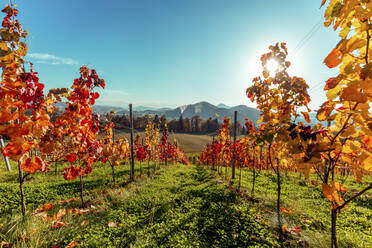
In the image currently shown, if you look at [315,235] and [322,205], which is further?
[322,205]

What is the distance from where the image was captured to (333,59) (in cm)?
86

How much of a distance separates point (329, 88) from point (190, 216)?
381cm

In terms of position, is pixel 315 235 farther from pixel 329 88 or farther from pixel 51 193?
pixel 51 193

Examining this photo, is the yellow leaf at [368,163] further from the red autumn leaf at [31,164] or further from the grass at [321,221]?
the red autumn leaf at [31,164]

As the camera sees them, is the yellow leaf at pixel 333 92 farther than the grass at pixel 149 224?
No

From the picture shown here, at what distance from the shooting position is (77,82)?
2.81m

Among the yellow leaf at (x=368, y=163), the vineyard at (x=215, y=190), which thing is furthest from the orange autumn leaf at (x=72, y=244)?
the yellow leaf at (x=368, y=163)

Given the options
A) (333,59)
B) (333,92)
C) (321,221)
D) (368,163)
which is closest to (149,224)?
(368,163)

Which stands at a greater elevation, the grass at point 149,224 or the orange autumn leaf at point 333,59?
the orange autumn leaf at point 333,59

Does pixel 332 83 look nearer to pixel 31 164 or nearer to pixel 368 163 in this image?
pixel 368 163

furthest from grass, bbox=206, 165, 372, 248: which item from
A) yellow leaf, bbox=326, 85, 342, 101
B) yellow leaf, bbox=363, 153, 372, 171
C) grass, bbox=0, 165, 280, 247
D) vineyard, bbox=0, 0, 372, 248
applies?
yellow leaf, bbox=326, 85, 342, 101

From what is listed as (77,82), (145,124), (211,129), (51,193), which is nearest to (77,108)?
(77,82)

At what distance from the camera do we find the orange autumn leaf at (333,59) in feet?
2.75

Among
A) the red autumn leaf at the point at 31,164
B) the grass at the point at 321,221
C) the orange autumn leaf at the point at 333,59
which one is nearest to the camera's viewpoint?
the orange autumn leaf at the point at 333,59
